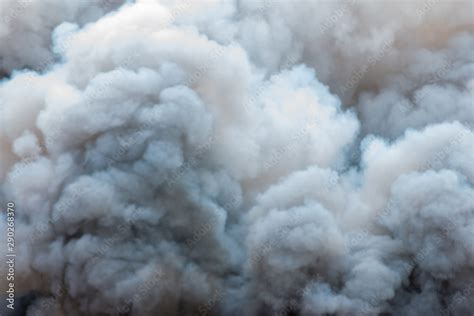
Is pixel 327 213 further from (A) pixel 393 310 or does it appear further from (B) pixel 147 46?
(B) pixel 147 46

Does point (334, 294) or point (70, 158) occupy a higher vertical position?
point (70, 158)

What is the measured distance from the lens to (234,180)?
4256 centimetres

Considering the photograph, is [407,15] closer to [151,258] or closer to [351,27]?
[351,27]

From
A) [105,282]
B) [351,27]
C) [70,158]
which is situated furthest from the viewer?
[351,27]

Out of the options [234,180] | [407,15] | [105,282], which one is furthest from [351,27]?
[105,282]

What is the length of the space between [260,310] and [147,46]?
16.9 metres

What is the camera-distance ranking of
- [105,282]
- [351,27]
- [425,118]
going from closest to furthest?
[105,282], [425,118], [351,27]

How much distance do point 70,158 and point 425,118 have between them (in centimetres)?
2211

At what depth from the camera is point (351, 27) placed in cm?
4775

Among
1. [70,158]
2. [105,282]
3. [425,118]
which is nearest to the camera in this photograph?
[105,282]

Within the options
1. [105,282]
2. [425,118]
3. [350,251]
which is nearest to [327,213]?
[350,251]

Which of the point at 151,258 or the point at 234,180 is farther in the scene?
the point at 234,180

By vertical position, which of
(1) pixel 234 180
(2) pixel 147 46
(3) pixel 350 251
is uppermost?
(2) pixel 147 46

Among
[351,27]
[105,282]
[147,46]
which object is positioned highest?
[351,27]
